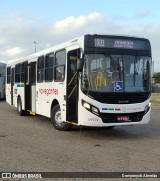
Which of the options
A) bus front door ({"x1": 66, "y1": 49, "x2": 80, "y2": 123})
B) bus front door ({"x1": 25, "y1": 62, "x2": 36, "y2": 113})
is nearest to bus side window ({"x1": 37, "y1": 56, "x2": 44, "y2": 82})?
bus front door ({"x1": 25, "y1": 62, "x2": 36, "y2": 113})

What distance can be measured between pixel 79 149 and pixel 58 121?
3495 millimetres

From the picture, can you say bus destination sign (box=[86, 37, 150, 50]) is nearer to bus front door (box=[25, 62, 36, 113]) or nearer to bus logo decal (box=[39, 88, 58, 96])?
bus logo decal (box=[39, 88, 58, 96])

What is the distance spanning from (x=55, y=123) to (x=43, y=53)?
10.3ft

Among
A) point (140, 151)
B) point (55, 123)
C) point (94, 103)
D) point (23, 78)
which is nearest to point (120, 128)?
point (55, 123)

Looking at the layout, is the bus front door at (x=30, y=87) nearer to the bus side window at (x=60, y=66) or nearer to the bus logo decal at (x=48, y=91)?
the bus logo decal at (x=48, y=91)

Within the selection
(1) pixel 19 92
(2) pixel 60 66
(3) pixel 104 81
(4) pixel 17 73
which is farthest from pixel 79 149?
(4) pixel 17 73

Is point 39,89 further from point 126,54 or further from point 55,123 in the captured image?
point 126,54

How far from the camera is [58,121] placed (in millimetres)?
12734

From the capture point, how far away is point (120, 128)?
13781 millimetres

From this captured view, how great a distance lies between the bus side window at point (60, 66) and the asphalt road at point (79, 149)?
184 cm

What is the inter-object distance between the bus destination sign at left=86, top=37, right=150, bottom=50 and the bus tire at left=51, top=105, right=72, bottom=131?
9.61ft

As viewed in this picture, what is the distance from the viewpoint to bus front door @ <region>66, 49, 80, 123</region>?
37.4 ft

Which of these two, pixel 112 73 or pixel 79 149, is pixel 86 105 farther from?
pixel 79 149

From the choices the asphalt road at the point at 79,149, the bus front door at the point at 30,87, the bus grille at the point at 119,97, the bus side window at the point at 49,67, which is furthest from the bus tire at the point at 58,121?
the bus front door at the point at 30,87
